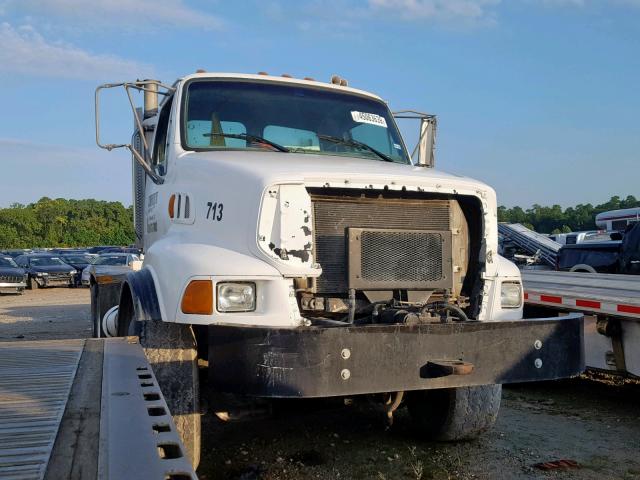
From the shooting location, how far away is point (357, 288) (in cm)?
388

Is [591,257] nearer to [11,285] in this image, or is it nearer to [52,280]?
[11,285]

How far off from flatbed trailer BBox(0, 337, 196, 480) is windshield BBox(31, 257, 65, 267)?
24391mm

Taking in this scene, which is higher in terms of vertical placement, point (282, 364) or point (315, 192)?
point (315, 192)

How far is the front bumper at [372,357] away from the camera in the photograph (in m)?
3.35

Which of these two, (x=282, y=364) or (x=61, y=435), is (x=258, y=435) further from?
(x=61, y=435)

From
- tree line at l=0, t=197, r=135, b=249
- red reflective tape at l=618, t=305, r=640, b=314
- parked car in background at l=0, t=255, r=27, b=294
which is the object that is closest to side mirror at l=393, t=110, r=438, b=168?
red reflective tape at l=618, t=305, r=640, b=314

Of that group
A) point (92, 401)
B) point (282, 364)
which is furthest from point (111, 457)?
point (282, 364)

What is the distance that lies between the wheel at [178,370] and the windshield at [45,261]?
79.7 ft

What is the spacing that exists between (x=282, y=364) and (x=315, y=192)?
3.52 feet

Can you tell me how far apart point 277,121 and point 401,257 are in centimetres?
161

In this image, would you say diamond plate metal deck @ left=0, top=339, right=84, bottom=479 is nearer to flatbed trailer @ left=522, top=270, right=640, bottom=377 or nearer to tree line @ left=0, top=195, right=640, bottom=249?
flatbed trailer @ left=522, top=270, right=640, bottom=377

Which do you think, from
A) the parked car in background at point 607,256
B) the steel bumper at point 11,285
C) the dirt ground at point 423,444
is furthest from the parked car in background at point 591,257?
the steel bumper at point 11,285

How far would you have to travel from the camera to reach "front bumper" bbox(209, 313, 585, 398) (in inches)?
132

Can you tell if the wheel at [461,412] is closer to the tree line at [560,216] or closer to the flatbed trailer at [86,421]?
the flatbed trailer at [86,421]
